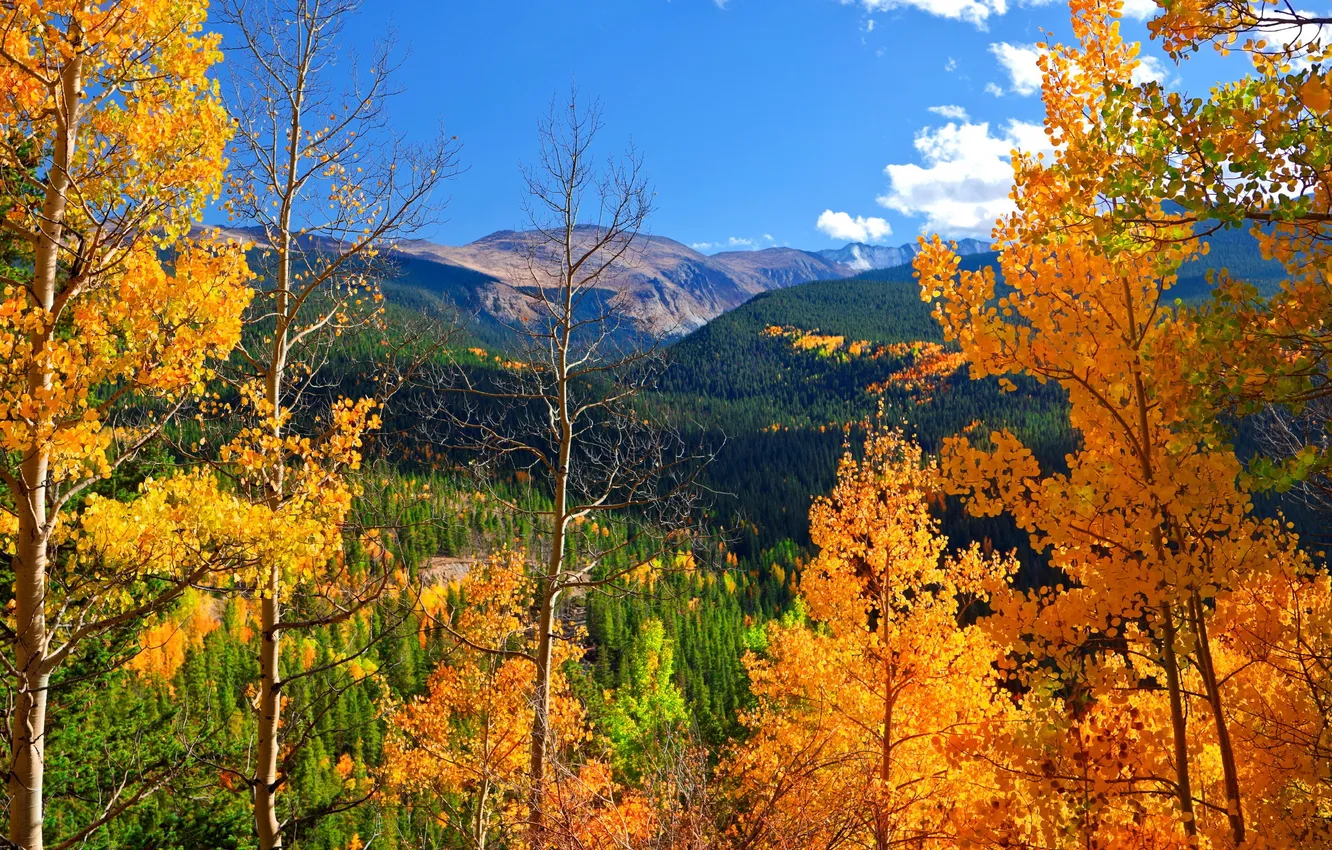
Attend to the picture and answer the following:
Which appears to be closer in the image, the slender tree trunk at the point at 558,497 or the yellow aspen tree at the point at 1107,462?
the yellow aspen tree at the point at 1107,462

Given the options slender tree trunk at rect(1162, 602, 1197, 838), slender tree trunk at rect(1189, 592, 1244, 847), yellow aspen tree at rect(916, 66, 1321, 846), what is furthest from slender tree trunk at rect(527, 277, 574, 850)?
slender tree trunk at rect(1189, 592, 1244, 847)

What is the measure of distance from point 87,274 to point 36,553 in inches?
61.0

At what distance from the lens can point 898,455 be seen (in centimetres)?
1119

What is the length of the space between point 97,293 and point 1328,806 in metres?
8.04

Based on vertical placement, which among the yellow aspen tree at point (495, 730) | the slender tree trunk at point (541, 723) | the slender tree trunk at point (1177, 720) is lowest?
the yellow aspen tree at point (495, 730)

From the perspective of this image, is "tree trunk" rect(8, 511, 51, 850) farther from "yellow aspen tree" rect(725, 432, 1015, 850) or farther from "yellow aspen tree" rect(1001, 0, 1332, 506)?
"yellow aspen tree" rect(725, 432, 1015, 850)

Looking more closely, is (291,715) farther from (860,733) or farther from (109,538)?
(860,733)

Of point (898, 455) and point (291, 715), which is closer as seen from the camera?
point (291, 715)

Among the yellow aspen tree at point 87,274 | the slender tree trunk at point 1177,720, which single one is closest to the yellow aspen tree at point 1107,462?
the slender tree trunk at point 1177,720

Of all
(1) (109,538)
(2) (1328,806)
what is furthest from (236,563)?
(2) (1328,806)

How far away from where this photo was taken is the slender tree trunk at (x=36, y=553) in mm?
3807

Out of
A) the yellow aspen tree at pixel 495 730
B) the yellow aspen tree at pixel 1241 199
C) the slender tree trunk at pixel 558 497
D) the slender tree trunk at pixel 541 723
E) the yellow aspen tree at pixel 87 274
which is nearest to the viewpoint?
the yellow aspen tree at pixel 1241 199

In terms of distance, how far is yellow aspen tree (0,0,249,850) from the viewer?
378cm

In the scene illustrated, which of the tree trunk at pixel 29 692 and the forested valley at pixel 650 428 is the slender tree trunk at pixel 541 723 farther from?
the tree trunk at pixel 29 692
